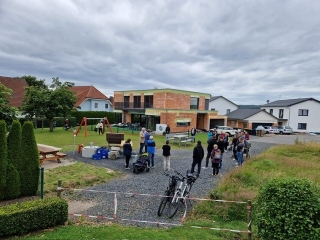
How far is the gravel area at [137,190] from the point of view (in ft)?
22.4

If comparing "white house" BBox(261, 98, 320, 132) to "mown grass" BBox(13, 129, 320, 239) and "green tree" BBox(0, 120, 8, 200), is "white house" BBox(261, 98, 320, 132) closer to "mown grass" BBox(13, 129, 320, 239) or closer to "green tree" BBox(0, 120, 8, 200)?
"mown grass" BBox(13, 129, 320, 239)

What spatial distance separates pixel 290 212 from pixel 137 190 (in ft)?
19.0

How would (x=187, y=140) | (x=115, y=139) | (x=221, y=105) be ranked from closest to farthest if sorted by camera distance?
(x=115, y=139) < (x=187, y=140) < (x=221, y=105)

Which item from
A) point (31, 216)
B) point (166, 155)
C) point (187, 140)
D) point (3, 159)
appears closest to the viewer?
point (31, 216)

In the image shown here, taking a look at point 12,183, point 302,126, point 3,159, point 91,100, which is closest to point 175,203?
point 12,183

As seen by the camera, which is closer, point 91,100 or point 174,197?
point 174,197

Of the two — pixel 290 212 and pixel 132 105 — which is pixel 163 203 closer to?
pixel 290 212

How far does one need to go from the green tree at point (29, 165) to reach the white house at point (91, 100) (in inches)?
1440

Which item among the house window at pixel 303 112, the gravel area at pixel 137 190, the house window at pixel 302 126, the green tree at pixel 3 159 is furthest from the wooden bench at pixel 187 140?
the house window at pixel 303 112

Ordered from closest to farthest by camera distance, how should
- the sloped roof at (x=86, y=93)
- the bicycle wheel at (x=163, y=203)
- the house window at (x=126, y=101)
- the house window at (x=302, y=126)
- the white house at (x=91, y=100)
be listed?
the bicycle wheel at (x=163, y=203) < the house window at (x=126, y=101) < the white house at (x=91, y=100) < the sloped roof at (x=86, y=93) < the house window at (x=302, y=126)

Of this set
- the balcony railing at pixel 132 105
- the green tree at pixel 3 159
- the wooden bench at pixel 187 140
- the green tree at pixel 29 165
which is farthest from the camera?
the balcony railing at pixel 132 105

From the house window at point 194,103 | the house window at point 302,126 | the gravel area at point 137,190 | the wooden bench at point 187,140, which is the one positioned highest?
the house window at point 194,103

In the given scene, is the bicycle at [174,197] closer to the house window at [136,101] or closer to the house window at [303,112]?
Answer: the house window at [136,101]

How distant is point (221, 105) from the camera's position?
52188 millimetres
